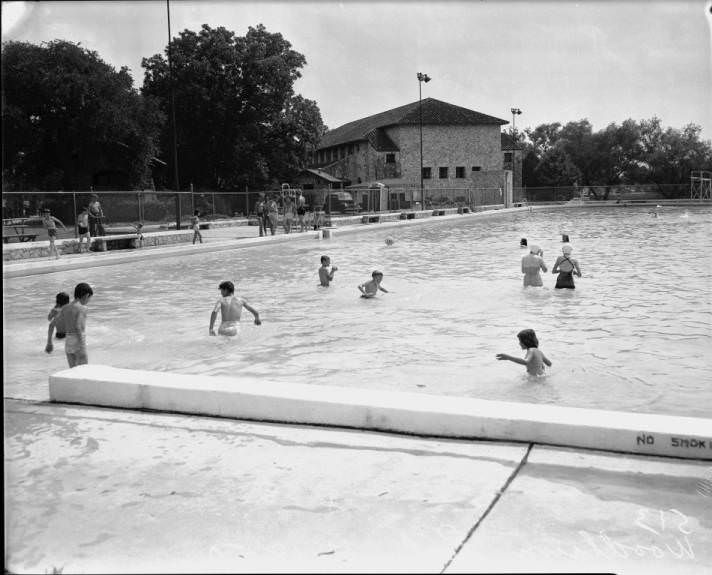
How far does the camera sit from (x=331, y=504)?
4207 mm

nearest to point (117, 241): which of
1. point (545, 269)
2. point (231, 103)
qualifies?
point (545, 269)

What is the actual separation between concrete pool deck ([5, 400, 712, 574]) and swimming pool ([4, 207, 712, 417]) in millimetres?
971

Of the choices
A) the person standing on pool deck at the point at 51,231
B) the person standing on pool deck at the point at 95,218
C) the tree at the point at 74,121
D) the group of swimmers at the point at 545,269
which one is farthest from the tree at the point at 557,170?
the group of swimmers at the point at 545,269

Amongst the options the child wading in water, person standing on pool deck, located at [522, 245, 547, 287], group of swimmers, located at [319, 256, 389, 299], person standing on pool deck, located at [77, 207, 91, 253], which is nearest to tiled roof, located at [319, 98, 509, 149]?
person standing on pool deck, located at [77, 207, 91, 253]

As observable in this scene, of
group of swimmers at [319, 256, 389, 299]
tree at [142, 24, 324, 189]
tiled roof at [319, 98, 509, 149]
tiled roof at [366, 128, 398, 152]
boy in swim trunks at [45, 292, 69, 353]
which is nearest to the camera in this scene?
boy in swim trunks at [45, 292, 69, 353]

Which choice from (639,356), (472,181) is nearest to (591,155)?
(472,181)

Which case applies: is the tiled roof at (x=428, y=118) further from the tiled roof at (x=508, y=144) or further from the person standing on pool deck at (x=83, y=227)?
the person standing on pool deck at (x=83, y=227)

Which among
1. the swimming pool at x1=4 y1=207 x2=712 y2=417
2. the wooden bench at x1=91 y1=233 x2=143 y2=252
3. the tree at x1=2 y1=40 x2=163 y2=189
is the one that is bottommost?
the swimming pool at x1=4 y1=207 x2=712 y2=417

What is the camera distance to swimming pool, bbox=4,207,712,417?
339 inches

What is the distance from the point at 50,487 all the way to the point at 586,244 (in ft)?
83.1

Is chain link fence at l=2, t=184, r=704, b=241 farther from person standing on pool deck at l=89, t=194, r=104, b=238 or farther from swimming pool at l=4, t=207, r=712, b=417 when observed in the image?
swimming pool at l=4, t=207, r=712, b=417

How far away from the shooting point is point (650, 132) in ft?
247

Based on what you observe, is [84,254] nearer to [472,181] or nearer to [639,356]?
[639,356]

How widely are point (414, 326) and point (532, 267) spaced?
14.0 ft
